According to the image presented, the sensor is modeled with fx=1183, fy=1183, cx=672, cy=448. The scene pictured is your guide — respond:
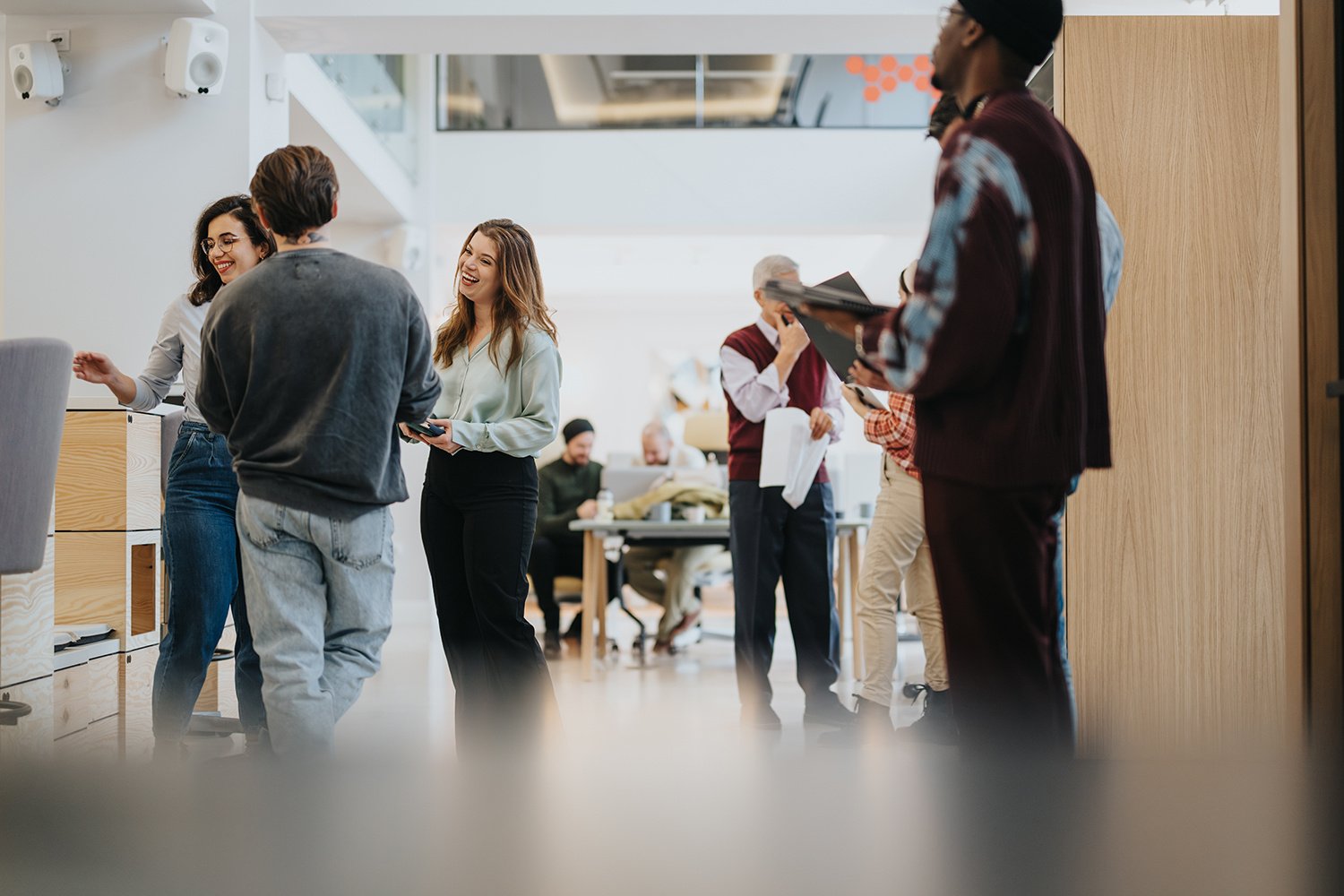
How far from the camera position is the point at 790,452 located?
3.38 meters

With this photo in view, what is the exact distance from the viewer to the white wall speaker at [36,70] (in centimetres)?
404

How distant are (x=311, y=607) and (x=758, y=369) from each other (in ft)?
6.26

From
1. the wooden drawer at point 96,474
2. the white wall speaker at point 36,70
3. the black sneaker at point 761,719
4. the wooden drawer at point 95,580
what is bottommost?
the black sneaker at point 761,719

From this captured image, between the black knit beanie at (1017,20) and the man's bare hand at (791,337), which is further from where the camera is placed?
the man's bare hand at (791,337)

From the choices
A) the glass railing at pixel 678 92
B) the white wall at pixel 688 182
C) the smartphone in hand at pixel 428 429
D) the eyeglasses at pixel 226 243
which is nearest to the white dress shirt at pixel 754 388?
the smartphone in hand at pixel 428 429

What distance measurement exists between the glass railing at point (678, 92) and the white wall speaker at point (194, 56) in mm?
3670

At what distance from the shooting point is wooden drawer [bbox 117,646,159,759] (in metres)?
3.06

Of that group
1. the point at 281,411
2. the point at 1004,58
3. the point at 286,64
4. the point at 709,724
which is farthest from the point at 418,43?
the point at 1004,58

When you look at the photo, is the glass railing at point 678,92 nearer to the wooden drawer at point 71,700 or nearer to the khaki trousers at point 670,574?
the khaki trousers at point 670,574

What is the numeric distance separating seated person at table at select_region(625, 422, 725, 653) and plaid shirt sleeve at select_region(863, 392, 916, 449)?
7.61ft

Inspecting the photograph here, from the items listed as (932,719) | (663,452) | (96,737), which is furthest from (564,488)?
(96,737)

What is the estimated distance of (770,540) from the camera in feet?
11.5

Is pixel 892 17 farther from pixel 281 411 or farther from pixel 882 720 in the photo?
pixel 281 411

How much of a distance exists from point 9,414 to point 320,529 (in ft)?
2.20
